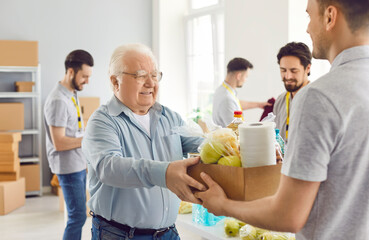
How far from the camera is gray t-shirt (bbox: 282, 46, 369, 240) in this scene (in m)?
0.99

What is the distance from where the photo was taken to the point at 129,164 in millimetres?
1508

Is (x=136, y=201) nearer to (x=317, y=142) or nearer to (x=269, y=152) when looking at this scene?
(x=269, y=152)

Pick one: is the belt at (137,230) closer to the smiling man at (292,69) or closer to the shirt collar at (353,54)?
the shirt collar at (353,54)

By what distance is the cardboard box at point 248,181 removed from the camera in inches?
47.1

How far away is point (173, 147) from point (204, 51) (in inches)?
197

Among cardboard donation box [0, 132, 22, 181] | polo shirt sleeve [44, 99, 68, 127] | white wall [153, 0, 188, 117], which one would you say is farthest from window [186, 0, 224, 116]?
polo shirt sleeve [44, 99, 68, 127]

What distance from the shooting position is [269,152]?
48.5 inches

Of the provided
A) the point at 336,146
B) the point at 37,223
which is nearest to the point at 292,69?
the point at 336,146

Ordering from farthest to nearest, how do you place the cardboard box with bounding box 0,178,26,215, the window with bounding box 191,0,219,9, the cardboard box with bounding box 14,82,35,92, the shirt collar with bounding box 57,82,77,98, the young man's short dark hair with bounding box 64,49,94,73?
the window with bounding box 191,0,219,9, the cardboard box with bounding box 14,82,35,92, the cardboard box with bounding box 0,178,26,215, the young man's short dark hair with bounding box 64,49,94,73, the shirt collar with bounding box 57,82,77,98

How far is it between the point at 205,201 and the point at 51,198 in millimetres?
5058

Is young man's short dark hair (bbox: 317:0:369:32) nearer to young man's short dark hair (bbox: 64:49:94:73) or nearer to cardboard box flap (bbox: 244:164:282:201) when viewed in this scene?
cardboard box flap (bbox: 244:164:282:201)

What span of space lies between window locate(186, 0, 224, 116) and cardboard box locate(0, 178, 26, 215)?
2.66m

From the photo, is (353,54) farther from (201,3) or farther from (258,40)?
(201,3)

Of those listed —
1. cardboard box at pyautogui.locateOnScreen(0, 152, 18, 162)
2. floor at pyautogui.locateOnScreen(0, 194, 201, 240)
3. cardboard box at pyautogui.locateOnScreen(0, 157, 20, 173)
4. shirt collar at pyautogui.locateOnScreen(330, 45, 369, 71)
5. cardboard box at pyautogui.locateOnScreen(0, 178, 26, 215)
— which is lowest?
floor at pyautogui.locateOnScreen(0, 194, 201, 240)
